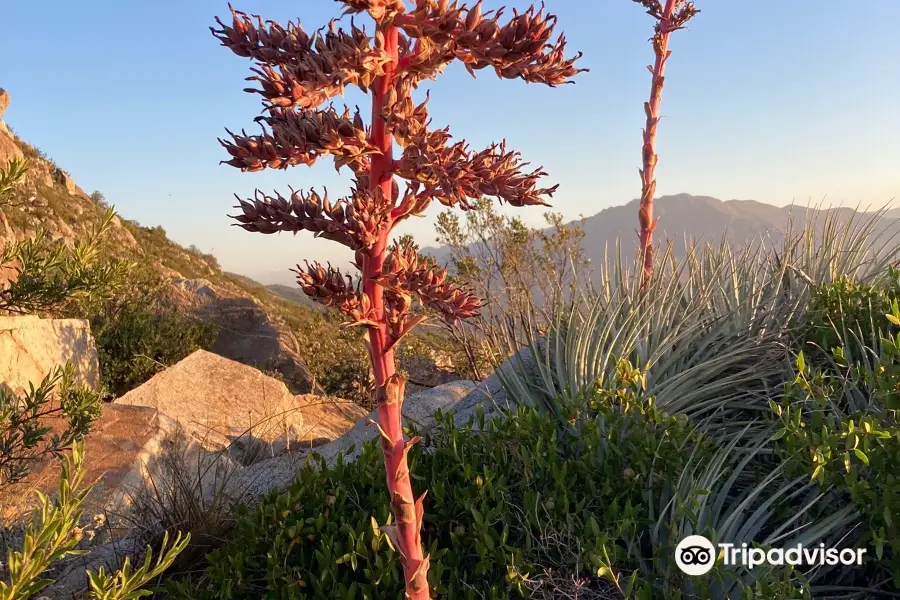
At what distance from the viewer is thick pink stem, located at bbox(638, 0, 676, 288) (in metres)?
4.70

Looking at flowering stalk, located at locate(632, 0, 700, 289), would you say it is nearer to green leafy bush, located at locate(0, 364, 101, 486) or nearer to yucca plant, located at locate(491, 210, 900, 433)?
yucca plant, located at locate(491, 210, 900, 433)

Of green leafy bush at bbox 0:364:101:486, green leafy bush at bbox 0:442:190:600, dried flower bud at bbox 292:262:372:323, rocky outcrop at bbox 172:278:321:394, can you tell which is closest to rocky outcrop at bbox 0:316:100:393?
green leafy bush at bbox 0:364:101:486

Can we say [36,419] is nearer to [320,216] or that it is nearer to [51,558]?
[51,558]

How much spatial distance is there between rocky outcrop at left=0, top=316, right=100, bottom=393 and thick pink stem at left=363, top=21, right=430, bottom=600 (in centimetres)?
561

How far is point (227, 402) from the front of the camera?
7.56 m

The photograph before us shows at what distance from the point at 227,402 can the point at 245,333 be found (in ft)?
16.9

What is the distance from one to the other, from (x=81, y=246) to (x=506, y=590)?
3345 millimetres

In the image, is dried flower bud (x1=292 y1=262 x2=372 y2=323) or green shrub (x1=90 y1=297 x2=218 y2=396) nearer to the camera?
dried flower bud (x1=292 y1=262 x2=372 y2=323)

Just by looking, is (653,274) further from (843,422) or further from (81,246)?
(81,246)

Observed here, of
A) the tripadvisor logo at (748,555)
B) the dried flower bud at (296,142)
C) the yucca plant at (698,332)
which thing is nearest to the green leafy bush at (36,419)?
the yucca plant at (698,332)

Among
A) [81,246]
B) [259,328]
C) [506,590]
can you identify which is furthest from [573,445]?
[259,328]

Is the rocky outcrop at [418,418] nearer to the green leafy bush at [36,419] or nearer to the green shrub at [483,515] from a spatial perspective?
the green shrub at [483,515]

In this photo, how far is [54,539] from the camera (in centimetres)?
180

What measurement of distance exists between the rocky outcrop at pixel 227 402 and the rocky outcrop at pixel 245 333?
2.98 m
